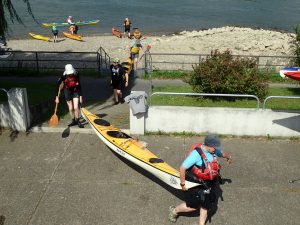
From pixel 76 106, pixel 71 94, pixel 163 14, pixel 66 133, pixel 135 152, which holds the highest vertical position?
pixel 163 14

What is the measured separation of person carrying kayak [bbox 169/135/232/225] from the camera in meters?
7.00

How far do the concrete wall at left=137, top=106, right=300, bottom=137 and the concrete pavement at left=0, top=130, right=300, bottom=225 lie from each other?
0.32 metres

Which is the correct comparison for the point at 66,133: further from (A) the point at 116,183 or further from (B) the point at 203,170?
(B) the point at 203,170

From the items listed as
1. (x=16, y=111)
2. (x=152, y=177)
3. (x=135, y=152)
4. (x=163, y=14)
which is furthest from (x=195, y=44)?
(x=163, y=14)

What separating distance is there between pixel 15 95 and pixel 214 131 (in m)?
6.29

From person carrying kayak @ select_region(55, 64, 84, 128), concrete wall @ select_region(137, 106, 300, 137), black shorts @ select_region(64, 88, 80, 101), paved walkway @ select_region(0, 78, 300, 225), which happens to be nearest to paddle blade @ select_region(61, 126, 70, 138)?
paved walkway @ select_region(0, 78, 300, 225)

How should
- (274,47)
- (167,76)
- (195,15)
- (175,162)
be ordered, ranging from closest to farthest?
1. (175,162)
2. (167,76)
3. (274,47)
4. (195,15)

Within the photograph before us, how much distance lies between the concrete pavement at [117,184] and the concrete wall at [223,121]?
325mm

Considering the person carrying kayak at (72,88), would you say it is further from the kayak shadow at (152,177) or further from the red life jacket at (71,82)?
the kayak shadow at (152,177)

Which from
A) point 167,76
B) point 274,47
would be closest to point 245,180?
point 167,76

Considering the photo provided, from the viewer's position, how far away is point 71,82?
11.4 m

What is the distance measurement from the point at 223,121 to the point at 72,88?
483cm

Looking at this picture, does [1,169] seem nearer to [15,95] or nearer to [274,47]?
[15,95]

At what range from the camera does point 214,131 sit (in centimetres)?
1155
